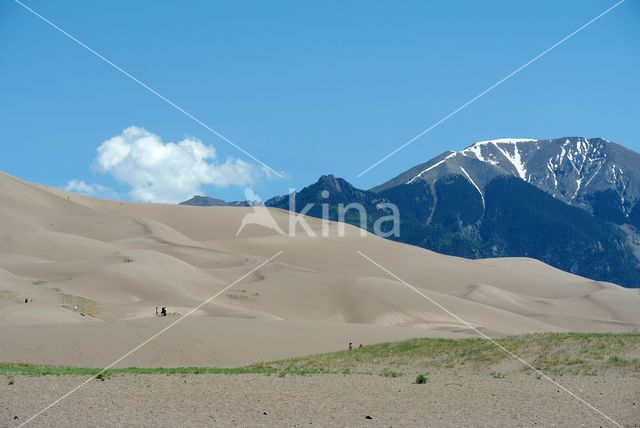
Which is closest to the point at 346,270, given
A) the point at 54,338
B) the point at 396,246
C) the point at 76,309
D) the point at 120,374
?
the point at 396,246

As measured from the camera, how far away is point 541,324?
68812mm

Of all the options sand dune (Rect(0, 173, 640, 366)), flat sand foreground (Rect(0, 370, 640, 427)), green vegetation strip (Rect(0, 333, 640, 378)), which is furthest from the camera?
sand dune (Rect(0, 173, 640, 366))

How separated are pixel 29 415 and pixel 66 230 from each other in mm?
97871

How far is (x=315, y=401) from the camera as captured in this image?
18.1m

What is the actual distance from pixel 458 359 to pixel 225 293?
42568mm

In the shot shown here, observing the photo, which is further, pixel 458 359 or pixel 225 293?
pixel 225 293

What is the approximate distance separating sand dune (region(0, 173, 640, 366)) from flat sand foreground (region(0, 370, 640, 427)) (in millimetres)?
11886

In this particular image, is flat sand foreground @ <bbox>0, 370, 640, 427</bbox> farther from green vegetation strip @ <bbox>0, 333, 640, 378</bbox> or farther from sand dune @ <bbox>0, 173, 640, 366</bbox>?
sand dune @ <bbox>0, 173, 640, 366</bbox>

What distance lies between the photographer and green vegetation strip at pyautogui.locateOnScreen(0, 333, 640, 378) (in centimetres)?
2364

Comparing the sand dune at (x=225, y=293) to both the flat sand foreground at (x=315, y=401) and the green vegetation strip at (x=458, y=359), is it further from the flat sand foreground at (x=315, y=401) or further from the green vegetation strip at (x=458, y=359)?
the flat sand foreground at (x=315, y=401)

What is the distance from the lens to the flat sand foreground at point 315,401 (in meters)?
15.7

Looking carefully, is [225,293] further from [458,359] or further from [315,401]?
[315,401]

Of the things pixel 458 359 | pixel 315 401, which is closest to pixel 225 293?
pixel 458 359

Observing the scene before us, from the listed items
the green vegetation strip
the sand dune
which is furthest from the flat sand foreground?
the sand dune
